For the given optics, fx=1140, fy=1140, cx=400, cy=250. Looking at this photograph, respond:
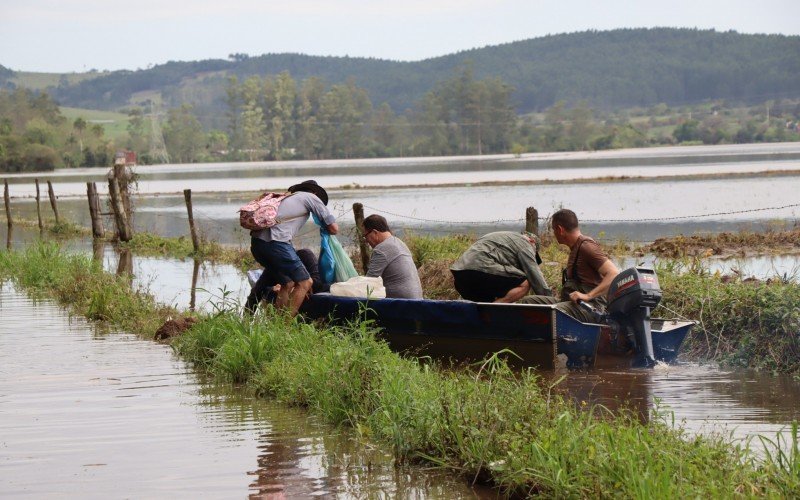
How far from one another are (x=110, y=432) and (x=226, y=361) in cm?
214

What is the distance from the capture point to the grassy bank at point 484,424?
5.71 meters

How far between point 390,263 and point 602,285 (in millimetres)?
2181

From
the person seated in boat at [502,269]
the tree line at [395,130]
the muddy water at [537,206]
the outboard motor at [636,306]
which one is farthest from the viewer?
the tree line at [395,130]

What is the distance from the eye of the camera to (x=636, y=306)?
32.3 feet

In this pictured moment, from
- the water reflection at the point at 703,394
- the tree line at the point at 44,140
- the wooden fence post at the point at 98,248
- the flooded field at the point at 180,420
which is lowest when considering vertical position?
the water reflection at the point at 703,394

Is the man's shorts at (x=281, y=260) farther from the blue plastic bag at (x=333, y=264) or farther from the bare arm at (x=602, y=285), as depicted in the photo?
the bare arm at (x=602, y=285)

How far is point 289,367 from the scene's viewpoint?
934cm

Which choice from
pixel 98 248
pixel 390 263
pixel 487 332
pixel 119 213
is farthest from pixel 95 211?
pixel 487 332

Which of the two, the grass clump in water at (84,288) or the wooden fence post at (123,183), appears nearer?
the grass clump in water at (84,288)

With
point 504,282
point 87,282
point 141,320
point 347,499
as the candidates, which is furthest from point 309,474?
point 87,282

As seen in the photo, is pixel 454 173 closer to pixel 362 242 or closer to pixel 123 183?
pixel 123 183

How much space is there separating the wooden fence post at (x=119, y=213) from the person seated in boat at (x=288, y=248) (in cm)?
1556

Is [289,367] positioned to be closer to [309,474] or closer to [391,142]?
[309,474]

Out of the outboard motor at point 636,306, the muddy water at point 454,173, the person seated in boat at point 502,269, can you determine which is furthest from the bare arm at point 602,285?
the muddy water at point 454,173
